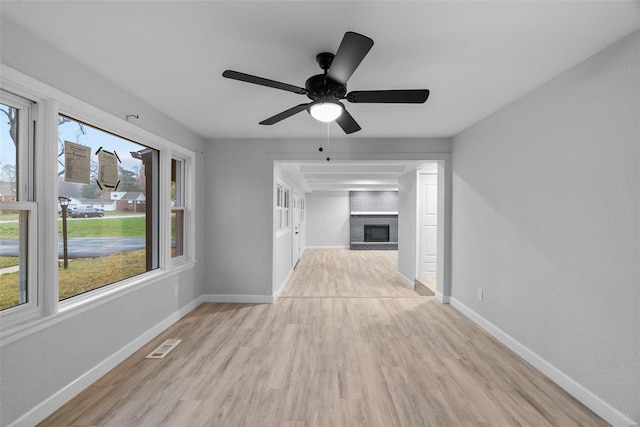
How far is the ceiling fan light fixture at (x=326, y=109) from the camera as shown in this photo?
1.94 metres

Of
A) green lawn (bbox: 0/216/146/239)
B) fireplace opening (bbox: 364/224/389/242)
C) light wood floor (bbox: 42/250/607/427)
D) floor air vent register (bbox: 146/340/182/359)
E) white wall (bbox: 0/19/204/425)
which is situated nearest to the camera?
white wall (bbox: 0/19/204/425)

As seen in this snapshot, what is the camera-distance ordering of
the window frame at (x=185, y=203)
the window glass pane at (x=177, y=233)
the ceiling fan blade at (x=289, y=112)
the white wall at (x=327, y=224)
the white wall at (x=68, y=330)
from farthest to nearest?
1. the white wall at (x=327, y=224)
2. the window frame at (x=185, y=203)
3. the window glass pane at (x=177, y=233)
4. the ceiling fan blade at (x=289, y=112)
5. the white wall at (x=68, y=330)

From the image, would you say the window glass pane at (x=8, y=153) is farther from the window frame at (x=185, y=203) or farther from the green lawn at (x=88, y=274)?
the window frame at (x=185, y=203)

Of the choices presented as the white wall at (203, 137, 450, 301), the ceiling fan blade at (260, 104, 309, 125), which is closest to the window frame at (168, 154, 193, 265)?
the white wall at (203, 137, 450, 301)

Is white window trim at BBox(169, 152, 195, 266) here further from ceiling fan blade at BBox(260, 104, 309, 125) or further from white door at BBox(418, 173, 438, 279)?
white door at BBox(418, 173, 438, 279)

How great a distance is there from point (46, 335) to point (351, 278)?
16.1ft

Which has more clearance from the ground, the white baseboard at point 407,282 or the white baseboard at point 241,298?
the white baseboard at point 241,298

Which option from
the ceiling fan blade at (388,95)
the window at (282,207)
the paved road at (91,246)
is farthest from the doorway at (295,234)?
the ceiling fan blade at (388,95)

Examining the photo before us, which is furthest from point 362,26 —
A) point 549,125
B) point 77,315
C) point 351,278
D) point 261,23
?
point 351,278

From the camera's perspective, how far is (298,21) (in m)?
→ 1.66

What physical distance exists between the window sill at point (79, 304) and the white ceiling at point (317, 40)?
1.63m

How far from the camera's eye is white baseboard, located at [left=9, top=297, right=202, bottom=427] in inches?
70.3

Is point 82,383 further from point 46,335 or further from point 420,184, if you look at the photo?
point 420,184

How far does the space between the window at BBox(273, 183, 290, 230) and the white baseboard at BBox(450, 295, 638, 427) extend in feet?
10.7
